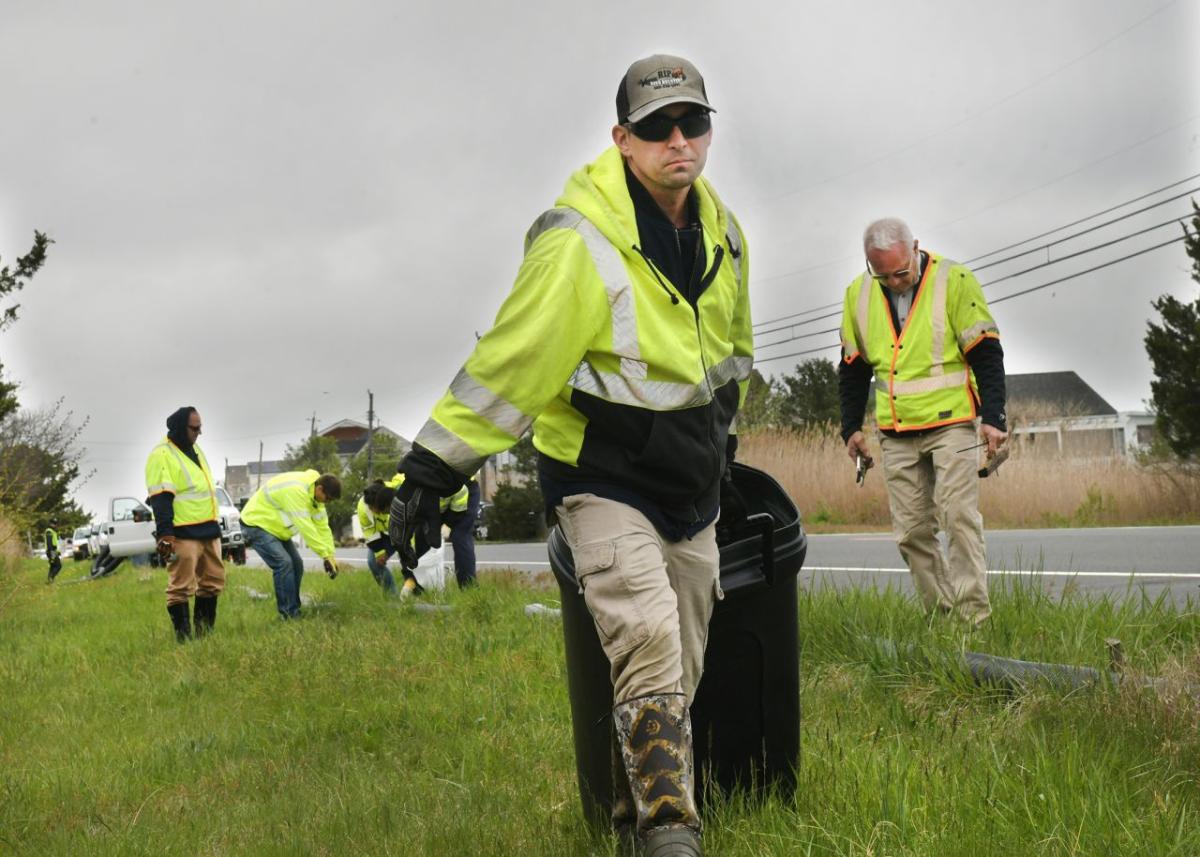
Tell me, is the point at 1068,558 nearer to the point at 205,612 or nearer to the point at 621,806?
the point at 205,612

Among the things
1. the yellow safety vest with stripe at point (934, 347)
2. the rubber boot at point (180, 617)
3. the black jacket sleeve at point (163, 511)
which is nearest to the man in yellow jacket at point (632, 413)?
the yellow safety vest with stripe at point (934, 347)

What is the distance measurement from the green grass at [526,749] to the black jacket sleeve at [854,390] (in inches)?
37.5

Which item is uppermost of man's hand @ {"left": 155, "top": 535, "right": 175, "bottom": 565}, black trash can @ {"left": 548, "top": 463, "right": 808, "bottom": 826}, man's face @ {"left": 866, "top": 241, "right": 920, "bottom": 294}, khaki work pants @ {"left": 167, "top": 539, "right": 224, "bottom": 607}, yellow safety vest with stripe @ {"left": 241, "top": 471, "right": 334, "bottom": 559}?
man's face @ {"left": 866, "top": 241, "right": 920, "bottom": 294}

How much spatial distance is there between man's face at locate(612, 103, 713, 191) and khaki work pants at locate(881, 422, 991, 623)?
3064mm

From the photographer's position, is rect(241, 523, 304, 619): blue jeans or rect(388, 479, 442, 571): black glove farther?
rect(241, 523, 304, 619): blue jeans

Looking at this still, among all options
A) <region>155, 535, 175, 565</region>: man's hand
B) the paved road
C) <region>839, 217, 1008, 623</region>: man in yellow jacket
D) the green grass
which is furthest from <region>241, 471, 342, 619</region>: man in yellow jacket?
<region>839, 217, 1008, 623</region>: man in yellow jacket

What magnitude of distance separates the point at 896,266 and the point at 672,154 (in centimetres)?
303

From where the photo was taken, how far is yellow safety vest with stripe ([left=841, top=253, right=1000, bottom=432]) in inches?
231

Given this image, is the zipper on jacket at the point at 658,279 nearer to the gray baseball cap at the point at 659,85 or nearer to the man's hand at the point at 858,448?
the gray baseball cap at the point at 659,85

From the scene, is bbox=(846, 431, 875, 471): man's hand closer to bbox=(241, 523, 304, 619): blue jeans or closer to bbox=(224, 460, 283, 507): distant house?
bbox=(241, 523, 304, 619): blue jeans

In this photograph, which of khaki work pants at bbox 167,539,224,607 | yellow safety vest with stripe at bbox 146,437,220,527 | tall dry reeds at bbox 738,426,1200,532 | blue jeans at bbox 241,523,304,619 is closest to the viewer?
yellow safety vest with stripe at bbox 146,437,220,527

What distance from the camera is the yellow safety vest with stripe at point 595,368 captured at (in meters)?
2.89

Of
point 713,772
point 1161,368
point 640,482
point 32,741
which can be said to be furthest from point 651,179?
point 1161,368

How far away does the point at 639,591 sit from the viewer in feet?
9.52
